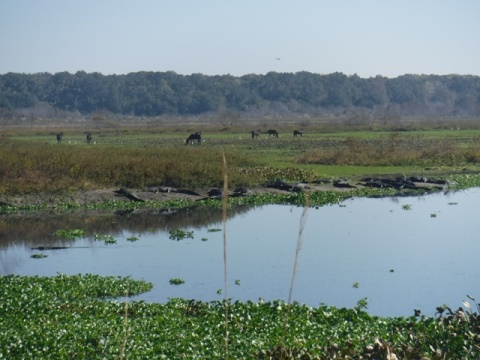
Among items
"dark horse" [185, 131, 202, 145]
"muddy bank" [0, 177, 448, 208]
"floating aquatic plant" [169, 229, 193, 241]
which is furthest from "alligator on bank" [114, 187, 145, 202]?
"dark horse" [185, 131, 202, 145]

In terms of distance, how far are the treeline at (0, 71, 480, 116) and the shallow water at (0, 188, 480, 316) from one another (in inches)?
4537

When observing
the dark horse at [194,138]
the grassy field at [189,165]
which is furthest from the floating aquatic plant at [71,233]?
the dark horse at [194,138]

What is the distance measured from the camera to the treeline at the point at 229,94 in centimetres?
14600

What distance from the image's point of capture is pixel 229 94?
495 ft

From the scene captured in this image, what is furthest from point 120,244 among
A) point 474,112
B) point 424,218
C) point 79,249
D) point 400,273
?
point 474,112

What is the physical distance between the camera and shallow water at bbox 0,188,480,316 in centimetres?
1644

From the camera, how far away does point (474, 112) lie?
143 m

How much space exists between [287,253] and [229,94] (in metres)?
131

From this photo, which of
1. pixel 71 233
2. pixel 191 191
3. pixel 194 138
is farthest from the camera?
pixel 194 138

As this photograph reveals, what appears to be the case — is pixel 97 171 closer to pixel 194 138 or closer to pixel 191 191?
pixel 191 191

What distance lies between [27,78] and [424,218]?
136 m

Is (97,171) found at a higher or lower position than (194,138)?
higher

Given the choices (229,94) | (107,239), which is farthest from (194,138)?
(229,94)

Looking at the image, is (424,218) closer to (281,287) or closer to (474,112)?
(281,287)
